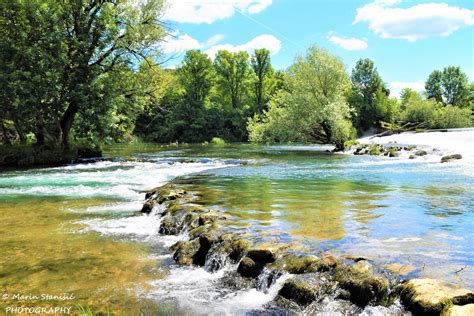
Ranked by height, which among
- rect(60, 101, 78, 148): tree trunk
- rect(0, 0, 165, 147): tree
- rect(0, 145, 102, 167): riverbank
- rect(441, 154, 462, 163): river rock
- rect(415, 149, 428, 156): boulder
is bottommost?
rect(441, 154, 462, 163): river rock

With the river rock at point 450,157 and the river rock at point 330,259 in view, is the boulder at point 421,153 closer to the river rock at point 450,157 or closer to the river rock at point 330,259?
the river rock at point 450,157

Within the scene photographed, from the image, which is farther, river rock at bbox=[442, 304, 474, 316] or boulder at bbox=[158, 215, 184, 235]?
boulder at bbox=[158, 215, 184, 235]

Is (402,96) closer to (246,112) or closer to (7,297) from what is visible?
(246,112)

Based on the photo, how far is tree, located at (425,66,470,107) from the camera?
10285 centimetres

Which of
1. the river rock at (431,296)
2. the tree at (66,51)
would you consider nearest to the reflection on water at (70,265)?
the river rock at (431,296)

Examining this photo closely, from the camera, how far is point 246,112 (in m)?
79.2

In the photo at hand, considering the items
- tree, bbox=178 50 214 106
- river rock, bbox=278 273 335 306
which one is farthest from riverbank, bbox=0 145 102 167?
tree, bbox=178 50 214 106

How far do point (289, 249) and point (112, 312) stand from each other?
2940 millimetres

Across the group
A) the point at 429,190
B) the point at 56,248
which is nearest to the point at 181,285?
the point at 56,248

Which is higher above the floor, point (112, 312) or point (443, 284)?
point (443, 284)

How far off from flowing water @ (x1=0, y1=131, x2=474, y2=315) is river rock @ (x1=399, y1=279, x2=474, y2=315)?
17.8 inches

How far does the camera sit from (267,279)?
629cm

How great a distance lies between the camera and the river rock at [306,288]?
5.59m

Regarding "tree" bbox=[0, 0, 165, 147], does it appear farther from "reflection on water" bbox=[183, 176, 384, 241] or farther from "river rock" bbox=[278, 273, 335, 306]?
"river rock" bbox=[278, 273, 335, 306]
